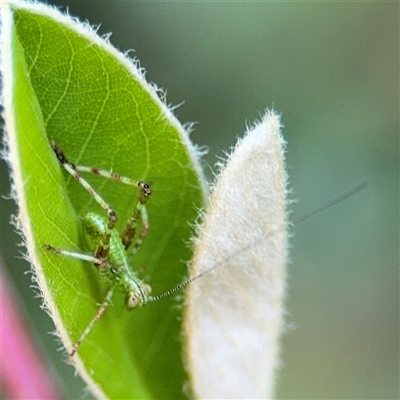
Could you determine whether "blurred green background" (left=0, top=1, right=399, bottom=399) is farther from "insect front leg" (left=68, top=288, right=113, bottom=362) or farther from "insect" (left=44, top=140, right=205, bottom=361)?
"insect front leg" (left=68, top=288, right=113, bottom=362)

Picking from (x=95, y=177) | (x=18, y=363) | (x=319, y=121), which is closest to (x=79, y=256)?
(x=95, y=177)

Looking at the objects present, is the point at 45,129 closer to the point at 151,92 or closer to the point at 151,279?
the point at 151,92

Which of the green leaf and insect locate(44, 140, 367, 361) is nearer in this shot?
the green leaf

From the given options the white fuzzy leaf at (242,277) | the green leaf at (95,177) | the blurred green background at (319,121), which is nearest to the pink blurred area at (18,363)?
the green leaf at (95,177)

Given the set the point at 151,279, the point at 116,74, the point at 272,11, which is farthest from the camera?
the point at 272,11

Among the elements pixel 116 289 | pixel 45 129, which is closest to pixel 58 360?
pixel 116 289

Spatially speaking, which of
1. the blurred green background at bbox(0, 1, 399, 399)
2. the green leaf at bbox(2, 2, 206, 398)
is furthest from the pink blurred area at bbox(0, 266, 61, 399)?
the blurred green background at bbox(0, 1, 399, 399)
